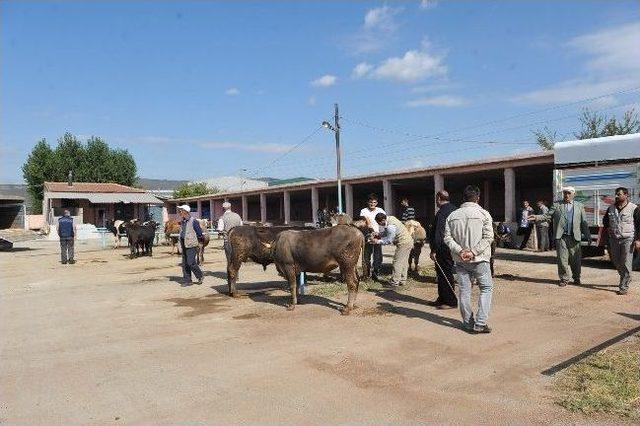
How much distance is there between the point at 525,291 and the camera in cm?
874

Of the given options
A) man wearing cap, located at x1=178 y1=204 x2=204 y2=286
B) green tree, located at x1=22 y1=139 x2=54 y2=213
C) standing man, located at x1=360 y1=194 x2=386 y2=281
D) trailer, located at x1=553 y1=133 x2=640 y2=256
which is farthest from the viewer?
green tree, located at x1=22 y1=139 x2=54 y2=213

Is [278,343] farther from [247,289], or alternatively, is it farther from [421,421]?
[247,289]

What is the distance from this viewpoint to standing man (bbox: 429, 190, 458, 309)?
7.57m

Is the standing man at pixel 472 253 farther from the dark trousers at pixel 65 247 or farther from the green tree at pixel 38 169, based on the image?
the green tree at pixel 38 169

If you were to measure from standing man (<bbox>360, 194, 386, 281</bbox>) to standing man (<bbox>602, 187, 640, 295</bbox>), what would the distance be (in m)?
4.07

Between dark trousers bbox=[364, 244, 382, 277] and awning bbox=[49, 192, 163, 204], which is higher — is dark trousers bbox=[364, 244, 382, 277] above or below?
below

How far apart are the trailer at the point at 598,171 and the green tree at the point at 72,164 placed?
53268 millimetres

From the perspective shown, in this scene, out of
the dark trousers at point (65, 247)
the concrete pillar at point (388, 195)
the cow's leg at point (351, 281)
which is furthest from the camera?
the concrete pillar at point (388, 195)

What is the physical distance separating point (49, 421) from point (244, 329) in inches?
116

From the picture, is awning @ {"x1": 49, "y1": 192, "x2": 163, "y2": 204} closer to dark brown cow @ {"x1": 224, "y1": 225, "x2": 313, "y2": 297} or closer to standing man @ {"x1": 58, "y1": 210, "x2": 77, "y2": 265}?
standing man @ {"x1": 58, "y1": 210, "x2": 77, "y2": 265}

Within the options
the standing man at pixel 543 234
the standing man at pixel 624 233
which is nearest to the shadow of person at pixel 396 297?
the standing man at pixel 624 233

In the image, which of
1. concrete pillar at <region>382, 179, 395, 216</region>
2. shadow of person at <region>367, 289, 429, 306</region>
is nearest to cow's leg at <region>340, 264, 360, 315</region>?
shadow of person at <region>367, 289, 429, 306</region>

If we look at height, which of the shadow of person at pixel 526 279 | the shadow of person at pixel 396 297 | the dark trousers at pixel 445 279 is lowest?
the shadow of person at pixel 396 297

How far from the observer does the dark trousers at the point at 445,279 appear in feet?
24.8
